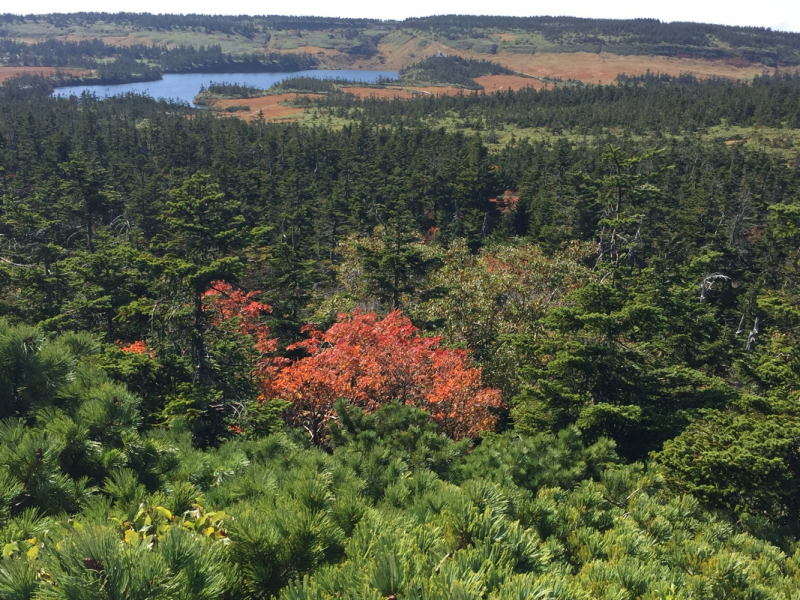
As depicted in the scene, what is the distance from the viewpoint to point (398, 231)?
2598 cm

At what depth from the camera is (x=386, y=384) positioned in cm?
1819

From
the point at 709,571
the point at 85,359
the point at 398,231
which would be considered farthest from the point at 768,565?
the point at 398,231

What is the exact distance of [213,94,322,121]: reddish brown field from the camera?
112 m

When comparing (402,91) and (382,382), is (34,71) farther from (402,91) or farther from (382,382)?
(382,382)

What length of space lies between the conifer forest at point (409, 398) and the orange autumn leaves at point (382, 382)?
0.12m

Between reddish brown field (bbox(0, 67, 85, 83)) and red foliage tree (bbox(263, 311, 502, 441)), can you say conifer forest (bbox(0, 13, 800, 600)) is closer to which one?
red foliage tree (bbox(263, 311, 502, 441))

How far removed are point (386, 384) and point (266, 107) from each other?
123860 millimetres

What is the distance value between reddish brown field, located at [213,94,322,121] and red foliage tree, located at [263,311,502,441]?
96023 millimetres

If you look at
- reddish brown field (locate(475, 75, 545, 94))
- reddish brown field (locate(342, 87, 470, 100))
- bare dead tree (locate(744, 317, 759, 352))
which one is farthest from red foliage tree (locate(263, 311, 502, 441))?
reddish brown field (locate(475, 75, 545, 94))

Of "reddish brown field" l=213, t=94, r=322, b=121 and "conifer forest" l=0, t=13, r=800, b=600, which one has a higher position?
"reddish brown field" l=213, t=94, r=322, b=121

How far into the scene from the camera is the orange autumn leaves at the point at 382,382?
17344 millimetres

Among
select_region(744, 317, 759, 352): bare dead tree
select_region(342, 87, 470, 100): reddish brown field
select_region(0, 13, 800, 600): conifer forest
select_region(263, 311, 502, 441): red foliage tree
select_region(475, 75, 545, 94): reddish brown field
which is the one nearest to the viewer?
select_region(0, 13, 800, 600): conifer forest

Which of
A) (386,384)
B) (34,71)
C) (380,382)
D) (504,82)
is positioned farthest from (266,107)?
(34,71)

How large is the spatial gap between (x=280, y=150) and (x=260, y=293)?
4576 centimetres
